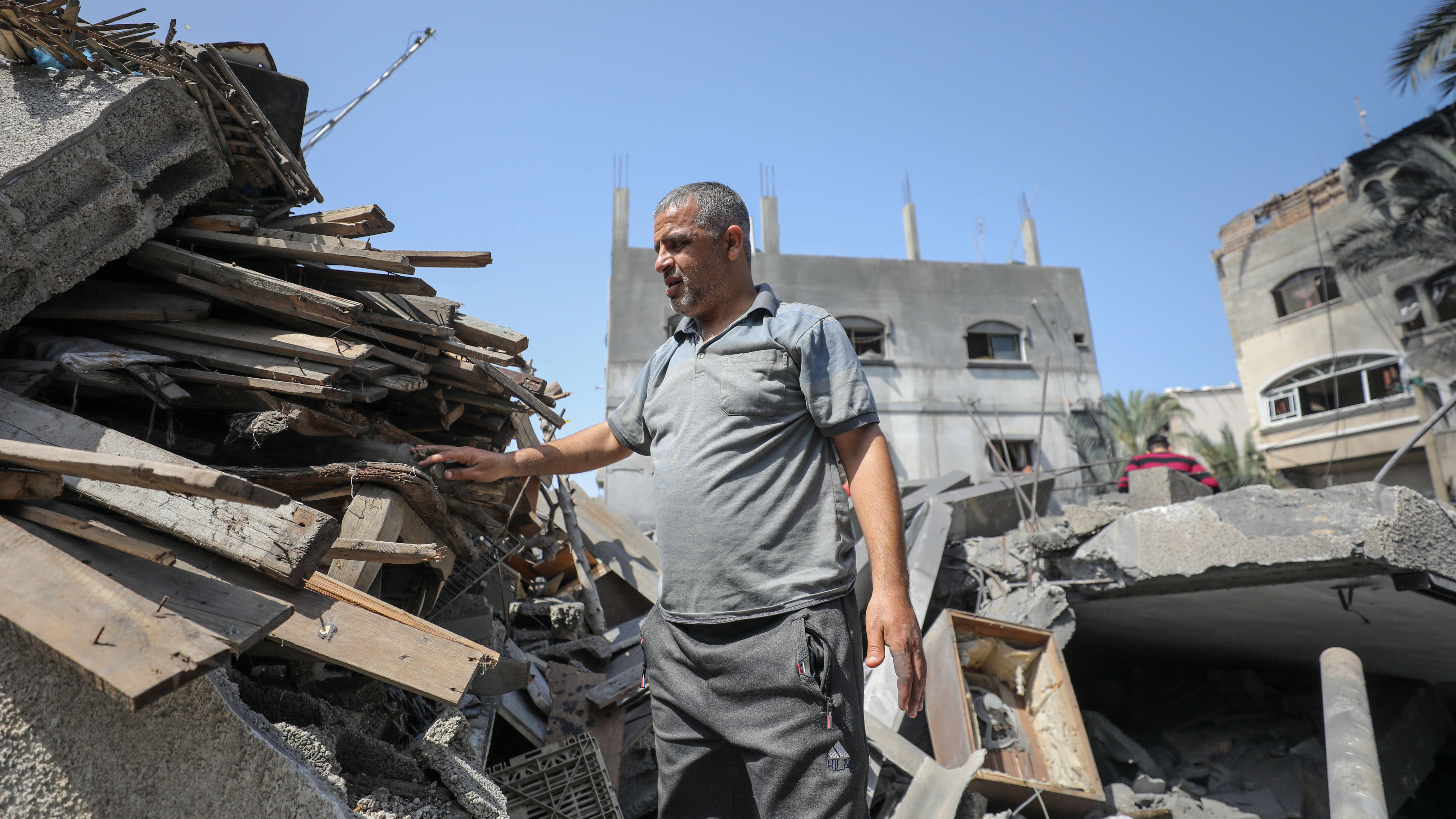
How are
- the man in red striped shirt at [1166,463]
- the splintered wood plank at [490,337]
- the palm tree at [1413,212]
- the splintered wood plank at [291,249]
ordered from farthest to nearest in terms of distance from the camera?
1. the palm tree at [1413,212]
2. the man in red striped shirt at [1166,463]
3. the splintered wood plank at [490,337]
4. the splintered wood plank at [291,249]

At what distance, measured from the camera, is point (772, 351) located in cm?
216

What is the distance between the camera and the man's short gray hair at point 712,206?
230cm

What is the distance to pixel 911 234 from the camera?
2017cm

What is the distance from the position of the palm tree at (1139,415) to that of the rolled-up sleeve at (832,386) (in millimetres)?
22835

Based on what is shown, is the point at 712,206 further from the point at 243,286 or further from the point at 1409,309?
the point at 1409,309

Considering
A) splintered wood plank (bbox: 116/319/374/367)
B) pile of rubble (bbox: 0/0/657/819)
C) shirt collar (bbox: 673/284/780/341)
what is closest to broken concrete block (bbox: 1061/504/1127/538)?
pile of rubble (bbox: 0/0/657/819)

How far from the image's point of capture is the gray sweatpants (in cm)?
189

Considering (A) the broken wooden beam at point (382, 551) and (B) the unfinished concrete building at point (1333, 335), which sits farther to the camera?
(B) the unfinished concrete building at point (1333, 335)

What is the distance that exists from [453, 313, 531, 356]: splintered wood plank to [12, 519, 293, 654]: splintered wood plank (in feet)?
5.56

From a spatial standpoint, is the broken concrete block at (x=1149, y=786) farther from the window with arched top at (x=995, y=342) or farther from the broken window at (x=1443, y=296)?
the broken window at (x=1443, y=296)

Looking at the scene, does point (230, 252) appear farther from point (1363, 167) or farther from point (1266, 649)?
point (1363, 167)

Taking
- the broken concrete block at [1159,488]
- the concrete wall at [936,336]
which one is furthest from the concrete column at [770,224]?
the broken concrete block at [1159,488]

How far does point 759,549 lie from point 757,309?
2.21 feet

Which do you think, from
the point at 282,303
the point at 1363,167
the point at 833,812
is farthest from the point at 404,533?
the point at 1363,167
